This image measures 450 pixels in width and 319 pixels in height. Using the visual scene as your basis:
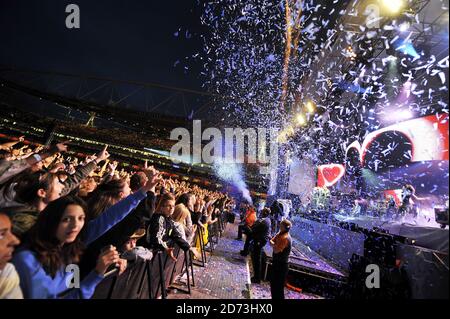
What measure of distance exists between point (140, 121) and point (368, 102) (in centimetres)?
1606

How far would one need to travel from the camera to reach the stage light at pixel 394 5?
305 inches

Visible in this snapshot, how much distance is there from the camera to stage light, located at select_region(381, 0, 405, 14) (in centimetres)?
775

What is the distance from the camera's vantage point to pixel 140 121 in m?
20.8

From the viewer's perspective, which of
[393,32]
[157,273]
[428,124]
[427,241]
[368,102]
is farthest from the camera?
[368,102]

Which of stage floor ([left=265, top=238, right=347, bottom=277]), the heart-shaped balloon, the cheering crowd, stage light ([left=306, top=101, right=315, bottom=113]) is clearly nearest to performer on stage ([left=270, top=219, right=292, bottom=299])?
stage floor ([left=265, top=238, right=347, bottom=277])

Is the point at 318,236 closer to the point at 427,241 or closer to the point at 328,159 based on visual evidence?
the point at 427,241

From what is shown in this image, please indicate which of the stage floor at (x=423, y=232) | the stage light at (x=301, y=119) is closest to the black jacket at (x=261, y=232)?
the stage floor at (x=423, y=232)

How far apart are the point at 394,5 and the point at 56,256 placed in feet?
33.2

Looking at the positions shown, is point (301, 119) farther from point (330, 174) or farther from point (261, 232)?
point (261, 232)

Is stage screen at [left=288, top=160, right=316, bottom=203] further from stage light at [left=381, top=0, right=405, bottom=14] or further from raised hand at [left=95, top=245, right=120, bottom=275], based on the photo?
raised hand at [left=95, top=245, right=120, bottom=275]

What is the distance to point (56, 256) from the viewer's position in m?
1.90

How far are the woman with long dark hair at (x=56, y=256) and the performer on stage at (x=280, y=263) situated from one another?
382 centimetres
